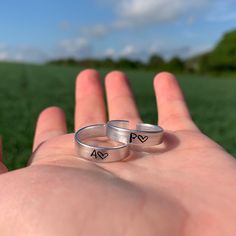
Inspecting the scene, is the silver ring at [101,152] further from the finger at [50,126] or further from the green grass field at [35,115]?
the green grass field at [35,115]

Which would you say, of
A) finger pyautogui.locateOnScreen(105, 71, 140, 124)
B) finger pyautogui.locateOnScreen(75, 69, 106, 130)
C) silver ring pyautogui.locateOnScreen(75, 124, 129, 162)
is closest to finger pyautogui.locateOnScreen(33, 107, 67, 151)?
finger pyautogui.locateOnScreen(75, 69, 106, 130)

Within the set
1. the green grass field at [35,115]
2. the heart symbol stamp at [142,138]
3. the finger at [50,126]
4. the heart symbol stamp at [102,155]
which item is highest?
the heart symbol stamp at [142,138]

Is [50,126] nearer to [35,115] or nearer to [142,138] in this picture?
[142,138]

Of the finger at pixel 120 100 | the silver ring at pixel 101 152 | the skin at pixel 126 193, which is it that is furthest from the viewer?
the finger at pixel 120 100

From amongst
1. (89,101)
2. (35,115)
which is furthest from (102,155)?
(35,115)

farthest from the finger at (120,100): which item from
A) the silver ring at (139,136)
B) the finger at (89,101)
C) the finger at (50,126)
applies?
the silver ring at (139,136)

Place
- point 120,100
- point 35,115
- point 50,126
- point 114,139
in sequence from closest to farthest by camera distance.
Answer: point 114,139 < point 50,126 < point 120,100 < point 35,115

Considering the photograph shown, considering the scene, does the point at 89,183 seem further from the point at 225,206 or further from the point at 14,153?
the point at 14,153
